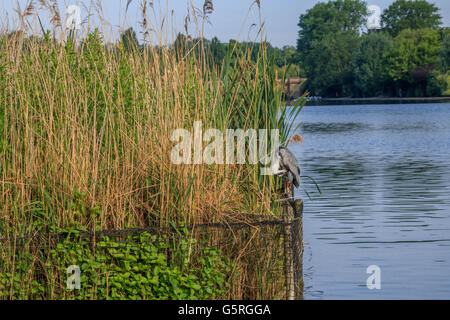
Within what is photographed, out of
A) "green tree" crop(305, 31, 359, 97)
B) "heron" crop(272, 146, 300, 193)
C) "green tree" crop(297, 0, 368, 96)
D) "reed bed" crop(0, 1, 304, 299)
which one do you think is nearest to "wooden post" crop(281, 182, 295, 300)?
"reed bed" crop(0, 1, 304, 299)

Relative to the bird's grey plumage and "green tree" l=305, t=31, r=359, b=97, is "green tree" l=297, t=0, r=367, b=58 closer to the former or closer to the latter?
"green tree" l=305, t=31, r=359, b=97

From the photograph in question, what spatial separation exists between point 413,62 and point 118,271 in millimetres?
93986

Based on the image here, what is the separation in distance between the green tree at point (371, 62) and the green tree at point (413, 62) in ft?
6.10

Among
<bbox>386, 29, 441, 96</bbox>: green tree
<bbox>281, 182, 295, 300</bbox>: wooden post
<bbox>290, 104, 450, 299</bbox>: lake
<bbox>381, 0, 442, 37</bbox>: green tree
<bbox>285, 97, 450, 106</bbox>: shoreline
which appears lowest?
<bbox>290, 104, 450, 299</bbox>: lake

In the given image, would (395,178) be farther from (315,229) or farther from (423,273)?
(423,273)

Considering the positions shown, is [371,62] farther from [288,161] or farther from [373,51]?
[288,161]

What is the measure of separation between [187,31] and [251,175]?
137 cm

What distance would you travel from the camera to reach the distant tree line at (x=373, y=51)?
93.4 meters

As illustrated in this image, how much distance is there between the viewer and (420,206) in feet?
41.0

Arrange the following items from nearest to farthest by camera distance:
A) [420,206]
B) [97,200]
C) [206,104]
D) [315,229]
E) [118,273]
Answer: [118,273] < [97,200] < [206,104] < [315,229] < [420,206]

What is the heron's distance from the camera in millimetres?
6520

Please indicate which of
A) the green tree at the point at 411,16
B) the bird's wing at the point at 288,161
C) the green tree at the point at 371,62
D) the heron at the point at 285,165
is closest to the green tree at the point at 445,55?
the green tree at the point at 371,62

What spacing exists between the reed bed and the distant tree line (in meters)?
82.3

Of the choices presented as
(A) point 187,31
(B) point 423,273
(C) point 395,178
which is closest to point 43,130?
(A) point 187,31
